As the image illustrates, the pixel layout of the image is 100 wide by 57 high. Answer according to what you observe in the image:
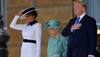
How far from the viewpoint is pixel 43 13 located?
476 inches

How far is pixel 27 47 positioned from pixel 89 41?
1.32m

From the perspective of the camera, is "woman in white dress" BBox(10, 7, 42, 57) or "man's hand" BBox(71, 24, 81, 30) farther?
"woman in white dress" BBox(10, 7, 42, 57)

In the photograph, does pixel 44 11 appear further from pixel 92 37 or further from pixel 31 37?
pixel 92 37

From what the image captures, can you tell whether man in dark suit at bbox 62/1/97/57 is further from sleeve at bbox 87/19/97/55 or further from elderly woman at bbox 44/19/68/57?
elderly woman at bbox 44/19/68/57

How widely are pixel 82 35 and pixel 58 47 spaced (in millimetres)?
680

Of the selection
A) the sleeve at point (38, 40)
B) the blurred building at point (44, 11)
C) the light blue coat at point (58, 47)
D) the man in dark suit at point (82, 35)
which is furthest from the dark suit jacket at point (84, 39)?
the blurred building at point (44, 11)

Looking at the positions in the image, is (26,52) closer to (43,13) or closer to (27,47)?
(27,47)

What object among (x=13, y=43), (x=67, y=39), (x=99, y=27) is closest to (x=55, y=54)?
(x=67, y=39)

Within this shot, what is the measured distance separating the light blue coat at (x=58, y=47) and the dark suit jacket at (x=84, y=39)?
0.35m

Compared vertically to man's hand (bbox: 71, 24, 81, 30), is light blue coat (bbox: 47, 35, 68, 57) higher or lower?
lower

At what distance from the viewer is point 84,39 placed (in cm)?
862

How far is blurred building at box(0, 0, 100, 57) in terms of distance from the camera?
1171 centimetres

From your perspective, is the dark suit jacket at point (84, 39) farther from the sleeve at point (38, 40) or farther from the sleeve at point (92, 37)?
the sleeve at point (38, 40)

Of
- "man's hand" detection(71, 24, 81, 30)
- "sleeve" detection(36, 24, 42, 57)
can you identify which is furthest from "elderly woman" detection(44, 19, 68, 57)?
"man's hand" detection(71, 24, 81, 30)
